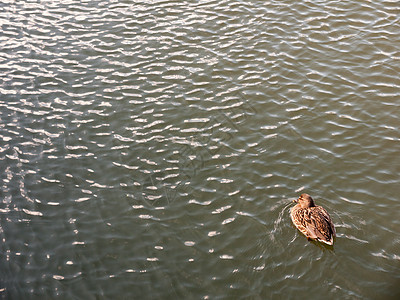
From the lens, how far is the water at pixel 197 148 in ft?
28.8

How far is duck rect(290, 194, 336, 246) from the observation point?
28.9 feet

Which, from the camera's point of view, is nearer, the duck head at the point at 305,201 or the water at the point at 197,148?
the water at the point at 197,148

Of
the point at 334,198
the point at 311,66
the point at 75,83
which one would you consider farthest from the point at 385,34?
the point at 75,83

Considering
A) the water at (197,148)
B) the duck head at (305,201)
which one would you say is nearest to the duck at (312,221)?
the duck head at (305,201)

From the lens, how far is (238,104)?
1245 cm

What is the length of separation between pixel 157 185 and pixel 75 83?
508 cm

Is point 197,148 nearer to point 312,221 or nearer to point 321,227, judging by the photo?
point 312,221

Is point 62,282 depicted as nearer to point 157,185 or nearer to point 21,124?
point 157,185

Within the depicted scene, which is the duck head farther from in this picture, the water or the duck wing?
the water

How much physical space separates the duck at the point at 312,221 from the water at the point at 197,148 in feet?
0.71

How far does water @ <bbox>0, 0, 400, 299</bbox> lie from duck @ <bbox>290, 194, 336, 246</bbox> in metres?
0.22

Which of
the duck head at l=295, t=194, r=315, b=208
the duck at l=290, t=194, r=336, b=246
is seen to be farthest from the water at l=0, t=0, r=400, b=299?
the duck head at l=295, t=194, r=315, b=208

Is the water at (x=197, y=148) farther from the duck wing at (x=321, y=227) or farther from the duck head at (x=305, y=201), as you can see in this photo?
the duck head at (x=305, y=201)

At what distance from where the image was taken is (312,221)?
8.90m
